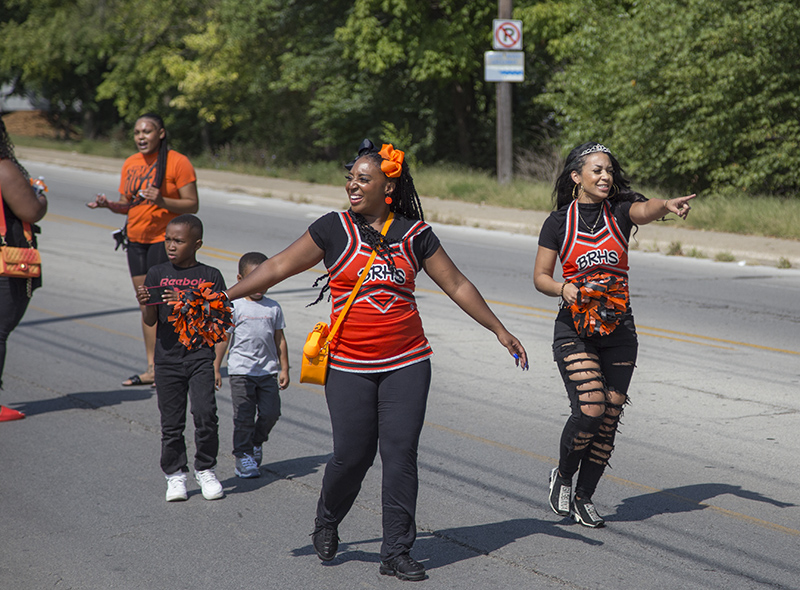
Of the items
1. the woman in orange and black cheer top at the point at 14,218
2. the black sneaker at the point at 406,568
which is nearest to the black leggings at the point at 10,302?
the woman in orange and black cheer top at the point at 14,218

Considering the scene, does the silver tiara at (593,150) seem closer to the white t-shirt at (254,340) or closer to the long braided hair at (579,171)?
the long braided hair at (579,171)

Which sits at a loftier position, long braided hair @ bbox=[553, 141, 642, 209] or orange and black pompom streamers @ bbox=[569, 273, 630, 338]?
long braided hair @ bbox=[553, 141, 642, 209]

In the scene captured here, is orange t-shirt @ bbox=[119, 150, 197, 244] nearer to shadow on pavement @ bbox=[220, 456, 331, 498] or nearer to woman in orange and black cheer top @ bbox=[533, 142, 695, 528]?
shadow on pavement @ bbox=[220, 456, 331, 498]

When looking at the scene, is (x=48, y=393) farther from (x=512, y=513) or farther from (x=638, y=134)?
(x=638, y=134)

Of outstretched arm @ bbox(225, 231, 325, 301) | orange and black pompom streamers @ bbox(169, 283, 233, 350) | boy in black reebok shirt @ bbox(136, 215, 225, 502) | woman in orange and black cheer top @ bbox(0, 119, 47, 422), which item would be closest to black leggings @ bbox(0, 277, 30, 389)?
woman in orange and black cheer top @ bbox(0, 119, 47, 422)

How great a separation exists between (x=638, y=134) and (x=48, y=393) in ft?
48.9

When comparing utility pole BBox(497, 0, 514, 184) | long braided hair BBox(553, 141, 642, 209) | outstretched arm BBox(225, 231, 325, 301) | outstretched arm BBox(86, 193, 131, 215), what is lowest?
outstretched arm BBox(225, 231, 325, 301)

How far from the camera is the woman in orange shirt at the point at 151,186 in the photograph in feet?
24.0

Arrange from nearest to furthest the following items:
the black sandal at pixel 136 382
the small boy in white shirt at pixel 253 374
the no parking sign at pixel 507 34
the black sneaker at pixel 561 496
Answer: the black sneaker at pixel 561 496
the small boy in white shirt at pixel 253 374
the black sandal at pixel 136 382
the no parking sign at pixel 507 34

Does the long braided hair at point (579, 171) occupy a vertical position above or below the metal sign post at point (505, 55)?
below

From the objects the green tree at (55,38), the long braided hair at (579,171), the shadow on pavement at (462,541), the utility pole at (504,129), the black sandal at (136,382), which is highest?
the green tree at (55,38)

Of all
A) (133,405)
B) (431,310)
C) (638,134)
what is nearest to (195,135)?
(638,134)

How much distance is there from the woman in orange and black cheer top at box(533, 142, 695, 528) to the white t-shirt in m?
1.71

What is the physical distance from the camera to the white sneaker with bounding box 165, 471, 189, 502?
519 centimetres
